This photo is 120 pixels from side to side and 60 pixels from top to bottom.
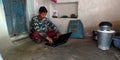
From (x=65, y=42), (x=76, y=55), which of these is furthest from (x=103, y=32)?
(x=65, y=42)

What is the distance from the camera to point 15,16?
11.0ft

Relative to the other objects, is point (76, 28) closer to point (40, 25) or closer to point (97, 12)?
point (97, 12)

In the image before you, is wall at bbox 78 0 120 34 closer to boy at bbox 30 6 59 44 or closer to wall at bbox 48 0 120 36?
wall at bbox 48 0 120 36

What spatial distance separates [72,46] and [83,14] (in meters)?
1.09

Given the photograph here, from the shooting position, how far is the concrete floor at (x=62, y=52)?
2.57m

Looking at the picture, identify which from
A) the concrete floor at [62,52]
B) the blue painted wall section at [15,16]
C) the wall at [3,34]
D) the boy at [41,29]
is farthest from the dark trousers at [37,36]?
the wall at [3,34]

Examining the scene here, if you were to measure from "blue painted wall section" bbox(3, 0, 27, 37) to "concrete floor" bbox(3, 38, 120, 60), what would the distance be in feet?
1.34

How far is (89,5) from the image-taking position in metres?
3.84

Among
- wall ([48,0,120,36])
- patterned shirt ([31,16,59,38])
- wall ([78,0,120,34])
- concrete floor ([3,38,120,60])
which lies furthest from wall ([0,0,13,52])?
wall ([78,0,120,34])

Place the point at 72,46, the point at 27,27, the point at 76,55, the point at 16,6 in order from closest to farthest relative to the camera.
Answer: the point at 76,55 → the point at 72,46 → the point at 16,6 → the point at 27,27

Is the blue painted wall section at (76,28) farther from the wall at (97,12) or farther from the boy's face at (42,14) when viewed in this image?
the boy's face at (42,14)

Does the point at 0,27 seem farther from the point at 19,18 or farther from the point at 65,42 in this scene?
the point at 65,42

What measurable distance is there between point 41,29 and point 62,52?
98cm

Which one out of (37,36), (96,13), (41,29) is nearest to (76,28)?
(96,13)
